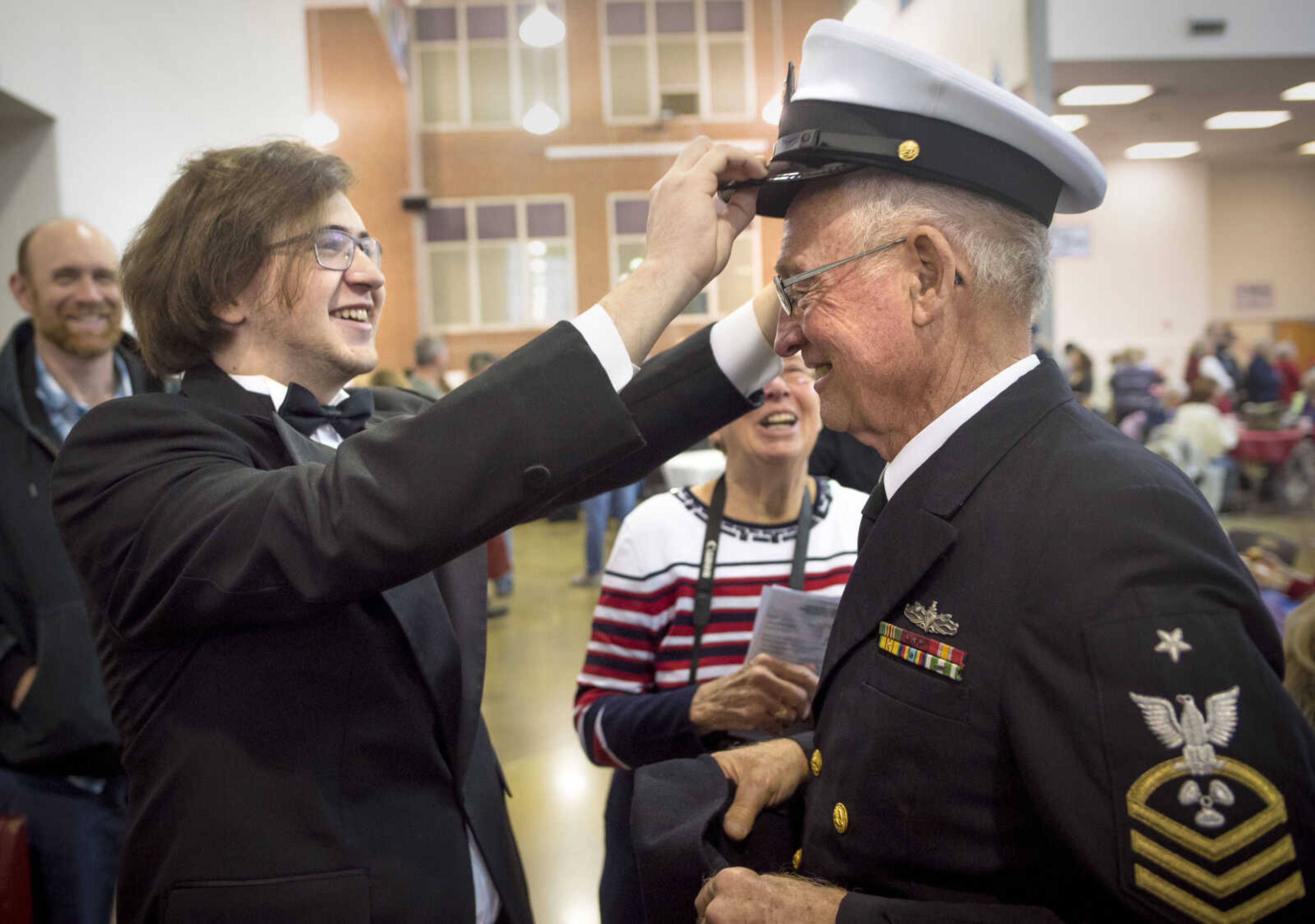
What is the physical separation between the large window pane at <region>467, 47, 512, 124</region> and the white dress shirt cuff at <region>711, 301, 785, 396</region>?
1656 centimetres

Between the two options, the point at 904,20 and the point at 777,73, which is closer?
the point at 904,20

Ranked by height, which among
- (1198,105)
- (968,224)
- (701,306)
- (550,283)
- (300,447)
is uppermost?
(1198,105)

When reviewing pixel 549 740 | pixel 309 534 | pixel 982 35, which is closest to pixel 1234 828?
pixel 309 534

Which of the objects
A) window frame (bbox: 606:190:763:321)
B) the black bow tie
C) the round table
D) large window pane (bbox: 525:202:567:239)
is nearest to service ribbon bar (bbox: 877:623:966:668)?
the black bow tie

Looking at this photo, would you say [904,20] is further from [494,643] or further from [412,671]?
[412,671]

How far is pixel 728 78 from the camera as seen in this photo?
1708 centimetres

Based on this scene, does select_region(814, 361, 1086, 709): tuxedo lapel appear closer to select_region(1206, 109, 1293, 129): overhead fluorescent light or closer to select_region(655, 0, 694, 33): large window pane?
select_region(1206, 109, 1293, 129): overhead fluorescent light

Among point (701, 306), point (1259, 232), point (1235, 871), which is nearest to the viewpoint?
point (1235, 871)

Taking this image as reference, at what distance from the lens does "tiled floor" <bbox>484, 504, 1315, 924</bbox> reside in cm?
343

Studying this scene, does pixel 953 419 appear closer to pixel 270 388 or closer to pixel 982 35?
pixel 270 388

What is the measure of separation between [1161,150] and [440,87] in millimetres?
12250

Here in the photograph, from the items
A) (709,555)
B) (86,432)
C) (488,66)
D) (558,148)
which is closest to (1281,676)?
(709,555)

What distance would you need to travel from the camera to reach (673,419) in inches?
62.2

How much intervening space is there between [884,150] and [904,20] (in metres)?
7.85
